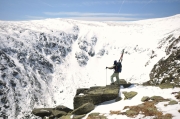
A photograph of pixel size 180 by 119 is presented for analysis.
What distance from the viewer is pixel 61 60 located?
2298 inches

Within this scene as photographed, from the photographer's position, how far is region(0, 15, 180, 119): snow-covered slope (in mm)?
39906

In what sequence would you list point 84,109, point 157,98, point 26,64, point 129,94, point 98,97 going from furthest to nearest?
point 26,64 → point 98,97 → point 129,94 → point 84,109 → point 157,98

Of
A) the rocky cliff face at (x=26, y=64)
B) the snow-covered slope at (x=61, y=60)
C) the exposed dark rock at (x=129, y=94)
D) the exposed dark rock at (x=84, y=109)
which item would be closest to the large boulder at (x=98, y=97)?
the exposed dark rock at (x=129, y=94)

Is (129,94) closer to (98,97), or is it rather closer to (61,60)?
(98,97)

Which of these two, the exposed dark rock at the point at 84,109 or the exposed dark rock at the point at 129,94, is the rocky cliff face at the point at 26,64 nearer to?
the exposed dark rock at the point at 84,109

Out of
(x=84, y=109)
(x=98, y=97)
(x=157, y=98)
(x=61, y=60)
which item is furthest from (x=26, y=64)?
(x=157, y=98)

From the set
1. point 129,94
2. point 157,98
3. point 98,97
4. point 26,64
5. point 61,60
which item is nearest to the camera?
point 157,98

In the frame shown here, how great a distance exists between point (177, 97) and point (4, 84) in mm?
38529

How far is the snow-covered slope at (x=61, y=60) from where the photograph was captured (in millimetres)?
39906

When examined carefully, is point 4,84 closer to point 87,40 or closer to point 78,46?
point 78,46

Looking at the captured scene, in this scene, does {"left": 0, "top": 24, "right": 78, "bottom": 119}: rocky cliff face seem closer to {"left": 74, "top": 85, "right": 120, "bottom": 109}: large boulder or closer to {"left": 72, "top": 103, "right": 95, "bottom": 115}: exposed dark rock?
{"left": 74, "top": 85, "right": 120, "bottom": 109}: large boulder

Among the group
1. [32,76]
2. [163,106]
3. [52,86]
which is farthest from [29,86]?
[163,106]

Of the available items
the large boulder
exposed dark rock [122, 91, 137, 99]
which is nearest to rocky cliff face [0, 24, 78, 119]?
the large boulder

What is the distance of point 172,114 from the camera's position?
10461mm
